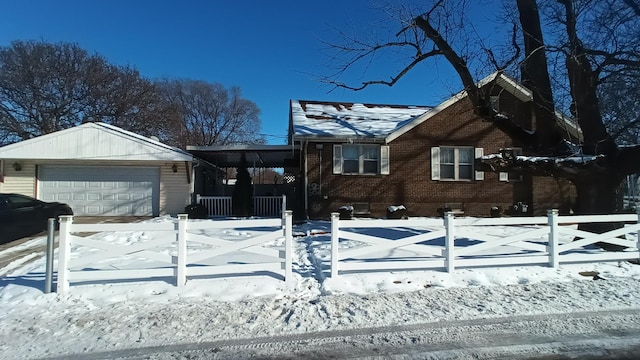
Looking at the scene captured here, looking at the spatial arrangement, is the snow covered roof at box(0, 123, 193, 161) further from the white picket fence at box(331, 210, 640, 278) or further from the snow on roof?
the white picket fence at box(331, 210, 640, 278)

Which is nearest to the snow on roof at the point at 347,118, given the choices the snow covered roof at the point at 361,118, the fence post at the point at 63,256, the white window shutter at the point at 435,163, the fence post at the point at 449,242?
the snow covered roof at the point at 361,118

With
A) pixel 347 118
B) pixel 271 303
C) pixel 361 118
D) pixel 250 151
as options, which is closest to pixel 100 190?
pixel 250 151

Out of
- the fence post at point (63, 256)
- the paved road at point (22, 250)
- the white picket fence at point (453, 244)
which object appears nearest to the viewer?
the fence post at point (63, 256)

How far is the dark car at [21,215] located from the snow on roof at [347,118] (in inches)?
352

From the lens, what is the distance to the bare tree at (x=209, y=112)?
48.0 meters

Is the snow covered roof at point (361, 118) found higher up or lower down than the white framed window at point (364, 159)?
higher up

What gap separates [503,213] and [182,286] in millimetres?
15045

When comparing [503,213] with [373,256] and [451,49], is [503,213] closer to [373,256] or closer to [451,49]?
[451,49]

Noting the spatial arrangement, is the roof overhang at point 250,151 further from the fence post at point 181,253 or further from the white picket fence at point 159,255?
the fence post at point 181,253

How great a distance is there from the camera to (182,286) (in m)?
5.49

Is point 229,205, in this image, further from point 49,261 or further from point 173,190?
point 49,261

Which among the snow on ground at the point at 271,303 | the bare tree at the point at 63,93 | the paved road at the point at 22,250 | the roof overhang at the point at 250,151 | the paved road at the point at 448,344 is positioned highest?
the bare tree at the point at 63,93

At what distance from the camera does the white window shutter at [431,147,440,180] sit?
1594cm

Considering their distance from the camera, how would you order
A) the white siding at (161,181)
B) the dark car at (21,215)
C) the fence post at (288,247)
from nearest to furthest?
the fence post at (288,247)
the dark car at (21,215)
the white siding at (161,181)
